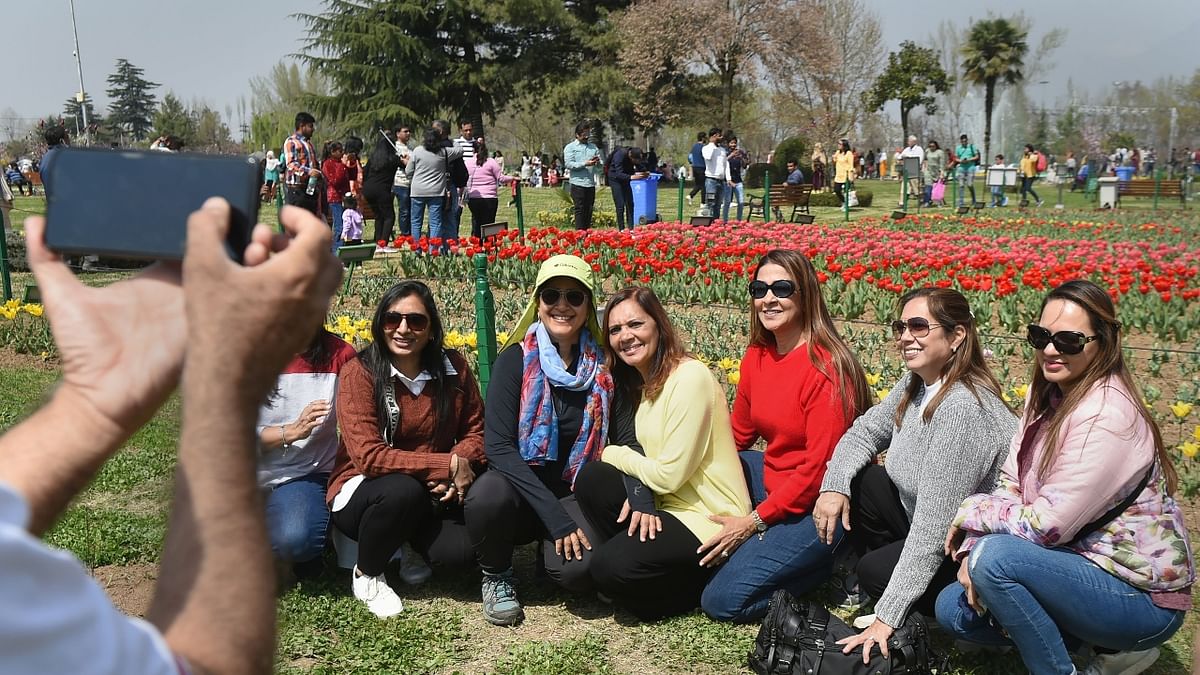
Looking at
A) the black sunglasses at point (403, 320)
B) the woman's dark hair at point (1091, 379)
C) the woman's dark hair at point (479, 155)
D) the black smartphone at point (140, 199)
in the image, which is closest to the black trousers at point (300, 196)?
the woman's dark hair at point (479, 155)

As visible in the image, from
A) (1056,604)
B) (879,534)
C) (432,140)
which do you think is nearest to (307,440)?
(879,534)

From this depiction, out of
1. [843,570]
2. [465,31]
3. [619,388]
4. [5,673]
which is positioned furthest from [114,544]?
[465,31]

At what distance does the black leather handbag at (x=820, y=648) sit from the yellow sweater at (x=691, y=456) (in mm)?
523

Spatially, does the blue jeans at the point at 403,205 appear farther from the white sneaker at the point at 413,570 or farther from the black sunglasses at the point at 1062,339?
the black sunglasses at the point at 1062,339

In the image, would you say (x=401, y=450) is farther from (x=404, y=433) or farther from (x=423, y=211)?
(x=423, y=211)

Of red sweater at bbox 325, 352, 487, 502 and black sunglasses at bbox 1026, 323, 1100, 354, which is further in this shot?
red sweater at bbox 325, 352, 487, 502

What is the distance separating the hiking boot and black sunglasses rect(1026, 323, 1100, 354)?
2.14m

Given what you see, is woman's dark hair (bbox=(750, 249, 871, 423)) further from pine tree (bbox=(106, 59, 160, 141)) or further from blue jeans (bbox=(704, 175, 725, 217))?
pine tree (bbox=(106, 59, 160, 141))

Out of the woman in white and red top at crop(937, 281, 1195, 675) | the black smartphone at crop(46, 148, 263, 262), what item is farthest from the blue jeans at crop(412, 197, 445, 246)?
the black smartphone at crop(46, 148, 263, 262)

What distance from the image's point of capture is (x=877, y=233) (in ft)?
49.1

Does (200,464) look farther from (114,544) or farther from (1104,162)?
(1104,162)

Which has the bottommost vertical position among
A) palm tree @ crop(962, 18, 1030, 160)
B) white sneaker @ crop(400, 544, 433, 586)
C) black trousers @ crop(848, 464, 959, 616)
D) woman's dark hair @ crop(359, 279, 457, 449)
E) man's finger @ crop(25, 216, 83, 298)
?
white sneaker @ crop(400, 544, 433, 586)

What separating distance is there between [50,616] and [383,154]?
1411cm

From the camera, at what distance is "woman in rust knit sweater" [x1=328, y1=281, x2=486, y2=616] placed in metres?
4.27
